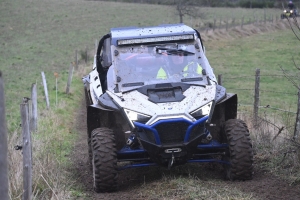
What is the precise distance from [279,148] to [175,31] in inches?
93.6

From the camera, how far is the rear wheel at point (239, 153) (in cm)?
689

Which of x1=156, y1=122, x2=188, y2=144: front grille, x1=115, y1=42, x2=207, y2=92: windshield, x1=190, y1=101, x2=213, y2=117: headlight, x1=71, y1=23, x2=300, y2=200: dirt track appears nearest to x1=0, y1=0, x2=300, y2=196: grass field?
x1=71, y1=23, x2=300, y2=200: dirt track

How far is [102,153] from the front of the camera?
6.75 metres

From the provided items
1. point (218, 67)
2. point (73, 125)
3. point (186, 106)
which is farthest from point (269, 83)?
point (186, 106)

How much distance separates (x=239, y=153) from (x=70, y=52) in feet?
86.1

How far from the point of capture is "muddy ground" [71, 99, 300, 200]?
6461 millimetres

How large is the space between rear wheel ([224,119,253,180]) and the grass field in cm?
281

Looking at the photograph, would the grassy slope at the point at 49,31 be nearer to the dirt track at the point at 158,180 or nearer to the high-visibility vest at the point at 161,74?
the dirt track at the point at 158,180

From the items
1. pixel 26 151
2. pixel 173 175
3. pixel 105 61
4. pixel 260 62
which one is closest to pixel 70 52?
pixel 260 62

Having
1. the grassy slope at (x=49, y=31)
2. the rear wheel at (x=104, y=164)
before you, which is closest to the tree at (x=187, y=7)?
the grassy slope at (x=49, y=31)

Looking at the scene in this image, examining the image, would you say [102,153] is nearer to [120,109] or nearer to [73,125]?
[120,109]

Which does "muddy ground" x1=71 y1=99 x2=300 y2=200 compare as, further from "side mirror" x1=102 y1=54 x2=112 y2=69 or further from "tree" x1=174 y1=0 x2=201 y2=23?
"tree" x1=174 y1=0 x2=201 y2=23

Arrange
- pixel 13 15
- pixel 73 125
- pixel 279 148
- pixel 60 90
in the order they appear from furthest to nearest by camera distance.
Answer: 1. pixel 13 15
2. pixel 60 90
3. pixel 73 125
4. pixel 279 148

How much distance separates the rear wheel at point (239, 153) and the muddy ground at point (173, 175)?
12 cm
